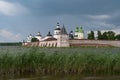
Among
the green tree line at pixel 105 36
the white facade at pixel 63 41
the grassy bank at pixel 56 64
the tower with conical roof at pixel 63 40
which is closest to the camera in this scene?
the grassy bank at pixel 56 64

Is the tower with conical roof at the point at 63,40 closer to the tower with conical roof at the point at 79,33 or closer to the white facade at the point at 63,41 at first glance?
the white facade at the point at 63,41

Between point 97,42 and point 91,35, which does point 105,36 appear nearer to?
point 91,35

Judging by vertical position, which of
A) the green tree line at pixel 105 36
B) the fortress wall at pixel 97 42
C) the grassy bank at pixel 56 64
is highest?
the green tree line at pixel 105 36

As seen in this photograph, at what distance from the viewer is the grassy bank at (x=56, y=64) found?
14.7 meters

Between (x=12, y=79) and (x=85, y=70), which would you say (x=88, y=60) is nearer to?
(x=85, y=70)

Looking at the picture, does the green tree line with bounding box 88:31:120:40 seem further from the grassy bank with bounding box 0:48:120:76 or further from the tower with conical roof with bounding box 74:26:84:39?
the grassy bank with bounding box 0:48:120:76

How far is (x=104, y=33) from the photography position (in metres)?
112

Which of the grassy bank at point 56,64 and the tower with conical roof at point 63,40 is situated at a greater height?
the tower with conical roof at point 63,40

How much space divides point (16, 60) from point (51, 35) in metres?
106

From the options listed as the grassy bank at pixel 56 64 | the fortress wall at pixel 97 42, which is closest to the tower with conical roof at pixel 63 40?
the fortress wall at pixel 97 42

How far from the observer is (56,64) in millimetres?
15398

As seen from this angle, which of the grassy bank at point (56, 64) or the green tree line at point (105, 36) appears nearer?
the grassy bank at point (56, 64)

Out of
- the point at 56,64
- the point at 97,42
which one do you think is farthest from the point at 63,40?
the point at 56,64

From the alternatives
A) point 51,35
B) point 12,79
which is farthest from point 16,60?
point 51,35
